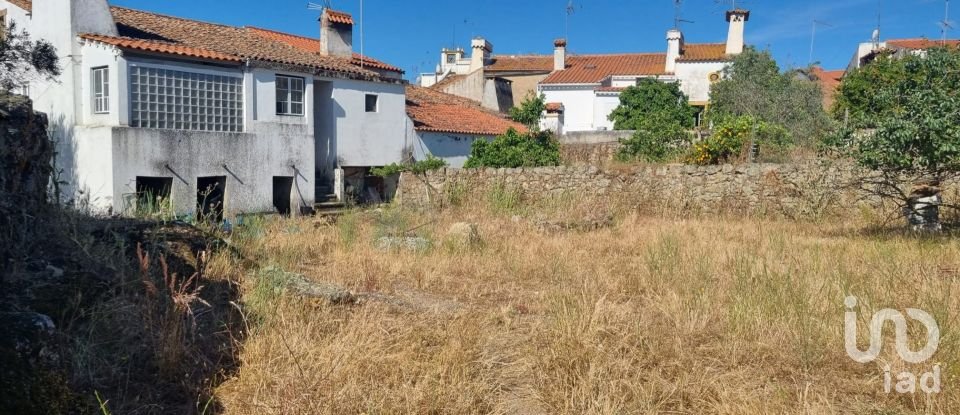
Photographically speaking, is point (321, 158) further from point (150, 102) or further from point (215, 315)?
point (215, 315)

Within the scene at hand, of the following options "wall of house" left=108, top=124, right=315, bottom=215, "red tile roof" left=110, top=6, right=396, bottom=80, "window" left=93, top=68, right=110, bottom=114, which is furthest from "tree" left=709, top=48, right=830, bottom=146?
"window" left=93, top=68, right=110, bottom=114

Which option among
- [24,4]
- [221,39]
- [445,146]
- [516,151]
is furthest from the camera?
[445,146]

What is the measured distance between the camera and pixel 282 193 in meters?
17.9

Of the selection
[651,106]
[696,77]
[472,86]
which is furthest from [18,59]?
[696,77]

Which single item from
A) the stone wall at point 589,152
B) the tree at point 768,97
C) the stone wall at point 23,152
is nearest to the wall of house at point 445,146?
the stone wall at point 589,152

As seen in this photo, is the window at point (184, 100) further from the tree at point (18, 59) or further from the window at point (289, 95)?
the tree at point (18, 59)

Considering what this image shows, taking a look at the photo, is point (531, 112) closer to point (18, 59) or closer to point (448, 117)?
point (448, 117)

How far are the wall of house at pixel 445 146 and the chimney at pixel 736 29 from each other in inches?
676

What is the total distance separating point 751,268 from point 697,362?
278cm

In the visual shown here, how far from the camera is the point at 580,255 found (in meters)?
8.37

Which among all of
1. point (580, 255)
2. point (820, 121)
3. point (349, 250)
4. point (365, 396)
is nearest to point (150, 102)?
point (349, 250)

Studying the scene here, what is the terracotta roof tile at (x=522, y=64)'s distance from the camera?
3950 cm

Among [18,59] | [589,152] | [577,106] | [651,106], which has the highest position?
[577,106]

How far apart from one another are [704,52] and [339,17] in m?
22.2
